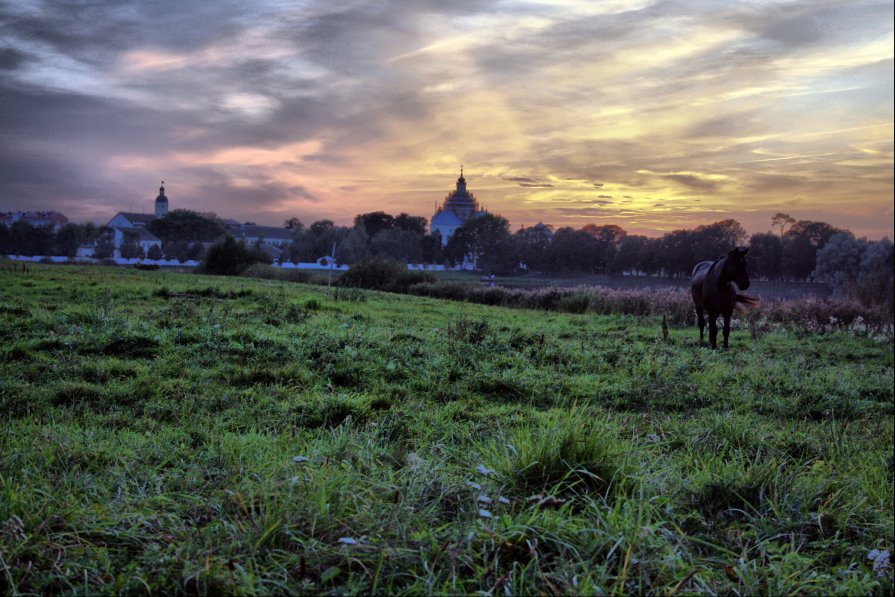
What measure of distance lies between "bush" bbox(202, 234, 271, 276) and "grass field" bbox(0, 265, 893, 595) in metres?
21.4

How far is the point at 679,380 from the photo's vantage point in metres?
8.41

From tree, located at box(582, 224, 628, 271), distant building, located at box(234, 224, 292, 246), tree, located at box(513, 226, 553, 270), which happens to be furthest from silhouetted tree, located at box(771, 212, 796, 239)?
distant building, located at box(234, 224, 292, 246)

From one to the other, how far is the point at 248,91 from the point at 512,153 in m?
3.67

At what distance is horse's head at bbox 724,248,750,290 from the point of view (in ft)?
13.6

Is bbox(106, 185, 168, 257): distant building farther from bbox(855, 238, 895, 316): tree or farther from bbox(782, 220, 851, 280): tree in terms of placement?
bbox(855, 238, 895, 316): tree

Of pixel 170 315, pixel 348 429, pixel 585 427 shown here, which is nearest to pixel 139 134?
pixel 170 315

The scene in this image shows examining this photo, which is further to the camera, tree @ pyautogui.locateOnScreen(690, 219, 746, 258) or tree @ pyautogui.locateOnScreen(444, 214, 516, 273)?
tree @ pyautogui.locateOnScreen(444, 214, 516, 273)

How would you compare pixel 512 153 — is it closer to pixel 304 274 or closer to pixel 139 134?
pixel 139 134

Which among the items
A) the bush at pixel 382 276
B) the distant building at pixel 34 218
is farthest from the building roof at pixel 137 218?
the bush at pixel 382 276

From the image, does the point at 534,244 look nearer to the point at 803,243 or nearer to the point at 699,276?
the point at 699,276

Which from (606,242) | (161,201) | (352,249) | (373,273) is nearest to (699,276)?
(606,242)

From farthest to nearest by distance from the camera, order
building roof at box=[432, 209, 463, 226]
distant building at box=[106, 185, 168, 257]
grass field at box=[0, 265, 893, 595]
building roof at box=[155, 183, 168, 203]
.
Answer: distant building at box=[106, 185, 168, 257], building roof at box=[155, 183, 168, 203], building roof at box=[432, 209, 463, 226], grass field at box=[0, 265, 893, 595]

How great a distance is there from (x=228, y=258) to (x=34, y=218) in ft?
79.5

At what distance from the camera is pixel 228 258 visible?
32281 mm
